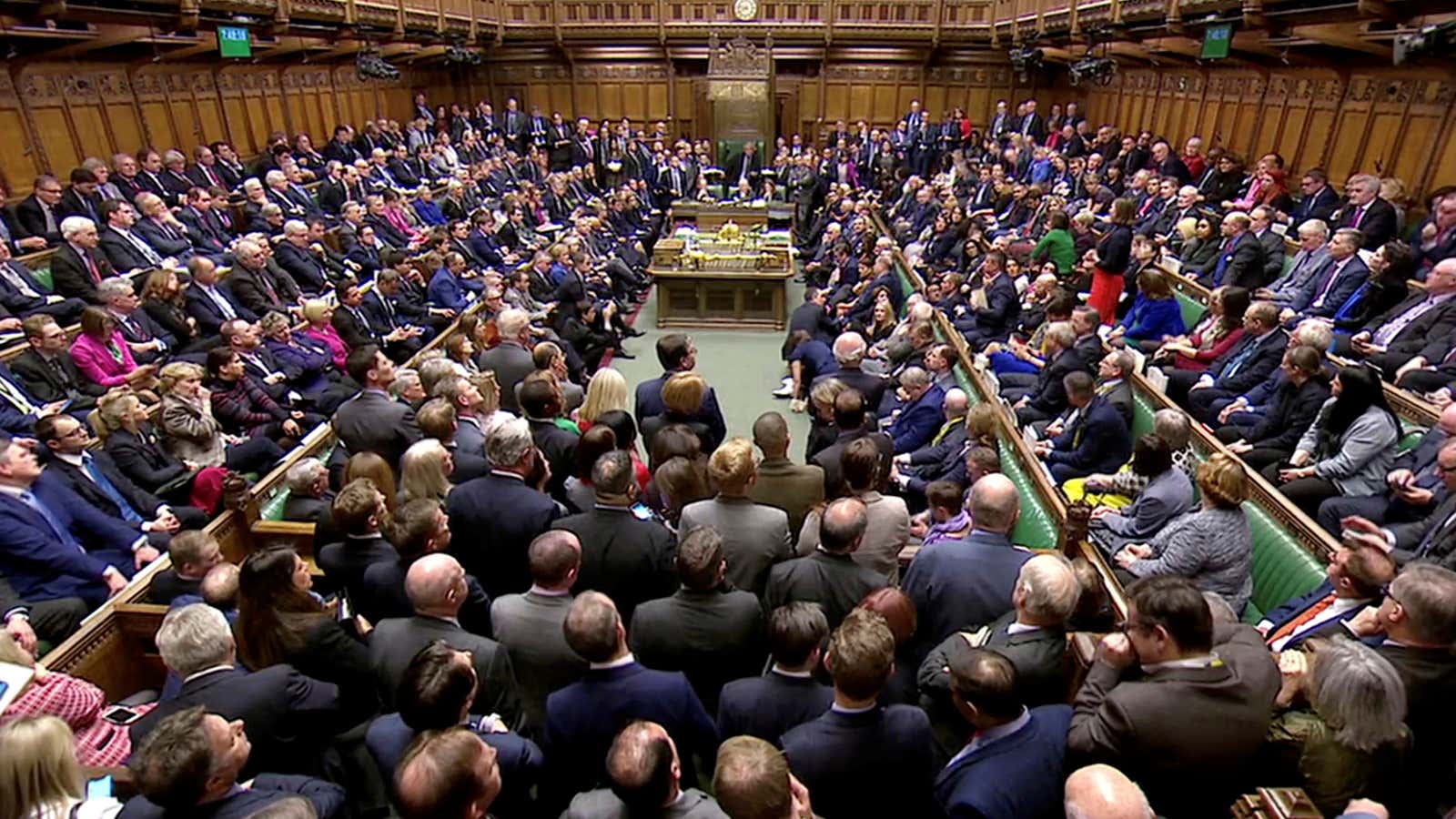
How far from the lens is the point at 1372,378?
12.1 feet

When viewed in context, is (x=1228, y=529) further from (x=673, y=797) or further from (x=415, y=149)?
(x=415, y=149)

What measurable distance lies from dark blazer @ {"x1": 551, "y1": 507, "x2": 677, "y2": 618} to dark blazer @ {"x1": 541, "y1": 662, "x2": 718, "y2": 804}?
2.35 ft

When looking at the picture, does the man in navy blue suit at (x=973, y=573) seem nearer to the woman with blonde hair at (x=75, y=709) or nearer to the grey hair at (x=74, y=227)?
the woman with blonde hair at (x=75, y=709)

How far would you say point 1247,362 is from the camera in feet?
16.0

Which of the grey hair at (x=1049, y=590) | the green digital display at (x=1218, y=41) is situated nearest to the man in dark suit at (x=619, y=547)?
the grey hair at (x=1049, y=590)

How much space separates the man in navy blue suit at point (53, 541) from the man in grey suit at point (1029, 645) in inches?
127

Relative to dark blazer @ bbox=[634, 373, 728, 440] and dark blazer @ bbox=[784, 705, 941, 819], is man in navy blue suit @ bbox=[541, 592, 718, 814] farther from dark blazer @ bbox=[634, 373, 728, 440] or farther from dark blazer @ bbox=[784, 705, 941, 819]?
dark blazer @ bbox=[634, 373, 728, 440]

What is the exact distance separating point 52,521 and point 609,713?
8.76ft

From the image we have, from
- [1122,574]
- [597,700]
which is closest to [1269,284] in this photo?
[1122,574]

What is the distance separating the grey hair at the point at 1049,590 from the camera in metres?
2.27

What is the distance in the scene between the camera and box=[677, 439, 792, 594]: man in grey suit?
9.89 feet

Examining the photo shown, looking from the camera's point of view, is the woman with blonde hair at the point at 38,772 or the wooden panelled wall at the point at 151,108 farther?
the wooden panelled wall at the point at 151,108

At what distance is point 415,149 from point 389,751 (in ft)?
44.9

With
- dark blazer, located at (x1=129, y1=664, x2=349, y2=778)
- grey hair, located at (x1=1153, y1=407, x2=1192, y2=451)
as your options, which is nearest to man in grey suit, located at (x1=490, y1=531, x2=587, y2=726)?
dark blazer, located at (x1=129, y1=664, x2=349, y2=778)
